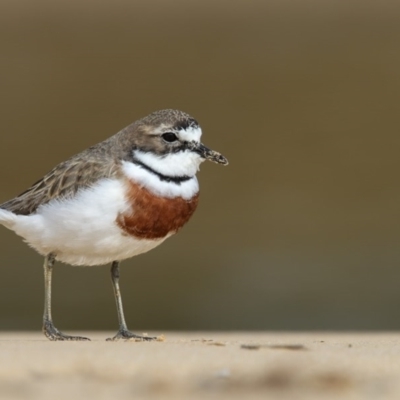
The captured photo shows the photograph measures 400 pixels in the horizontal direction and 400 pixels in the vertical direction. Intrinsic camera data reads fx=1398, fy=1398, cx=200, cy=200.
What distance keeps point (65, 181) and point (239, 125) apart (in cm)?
563

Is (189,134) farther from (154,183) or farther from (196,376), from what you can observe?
(196,376)

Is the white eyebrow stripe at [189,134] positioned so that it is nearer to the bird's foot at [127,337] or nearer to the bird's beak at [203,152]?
the bird's beak at [203,152]

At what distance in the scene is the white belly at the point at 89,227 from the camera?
617 centimetres

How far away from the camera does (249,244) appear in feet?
38.9

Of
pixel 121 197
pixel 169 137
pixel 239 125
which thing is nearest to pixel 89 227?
pixel 121 197

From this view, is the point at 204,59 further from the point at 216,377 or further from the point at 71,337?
the point at 216,377

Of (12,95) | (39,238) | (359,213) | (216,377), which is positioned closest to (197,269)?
(359,213)

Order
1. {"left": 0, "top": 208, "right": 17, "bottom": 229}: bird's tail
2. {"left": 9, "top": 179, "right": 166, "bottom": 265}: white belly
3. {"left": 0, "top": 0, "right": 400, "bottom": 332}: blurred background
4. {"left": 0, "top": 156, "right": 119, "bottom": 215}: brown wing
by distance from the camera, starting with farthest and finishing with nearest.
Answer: {"left": 0, "top": 0, "right": 400, "bottom": 332}: blurred background < {"left": 0, "top": 208, "right": 17, "bottom": 229}: bird's tail < {"left": 0, "top": 156, "right": 119, "bottom": 215}: brown wing < {"left": 9, "top": 179, "right": 166, "bottom": 265}: white belly

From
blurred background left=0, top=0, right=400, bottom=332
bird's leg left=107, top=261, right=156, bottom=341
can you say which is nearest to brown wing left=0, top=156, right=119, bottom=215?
bird's leg left=107, top=261, right=156, bottom=341

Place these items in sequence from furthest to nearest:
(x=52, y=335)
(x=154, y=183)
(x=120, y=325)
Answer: (x=120, y=325)
(x=52, y=335)
(x=154, y=183)

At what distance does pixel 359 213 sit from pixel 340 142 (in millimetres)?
716

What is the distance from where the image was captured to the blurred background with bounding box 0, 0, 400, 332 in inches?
460

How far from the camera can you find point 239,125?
12.0 m

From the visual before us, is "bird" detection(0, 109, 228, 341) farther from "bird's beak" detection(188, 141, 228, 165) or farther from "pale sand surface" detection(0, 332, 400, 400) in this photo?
"pale sand surface" detection(0, 332, 400, 400)
